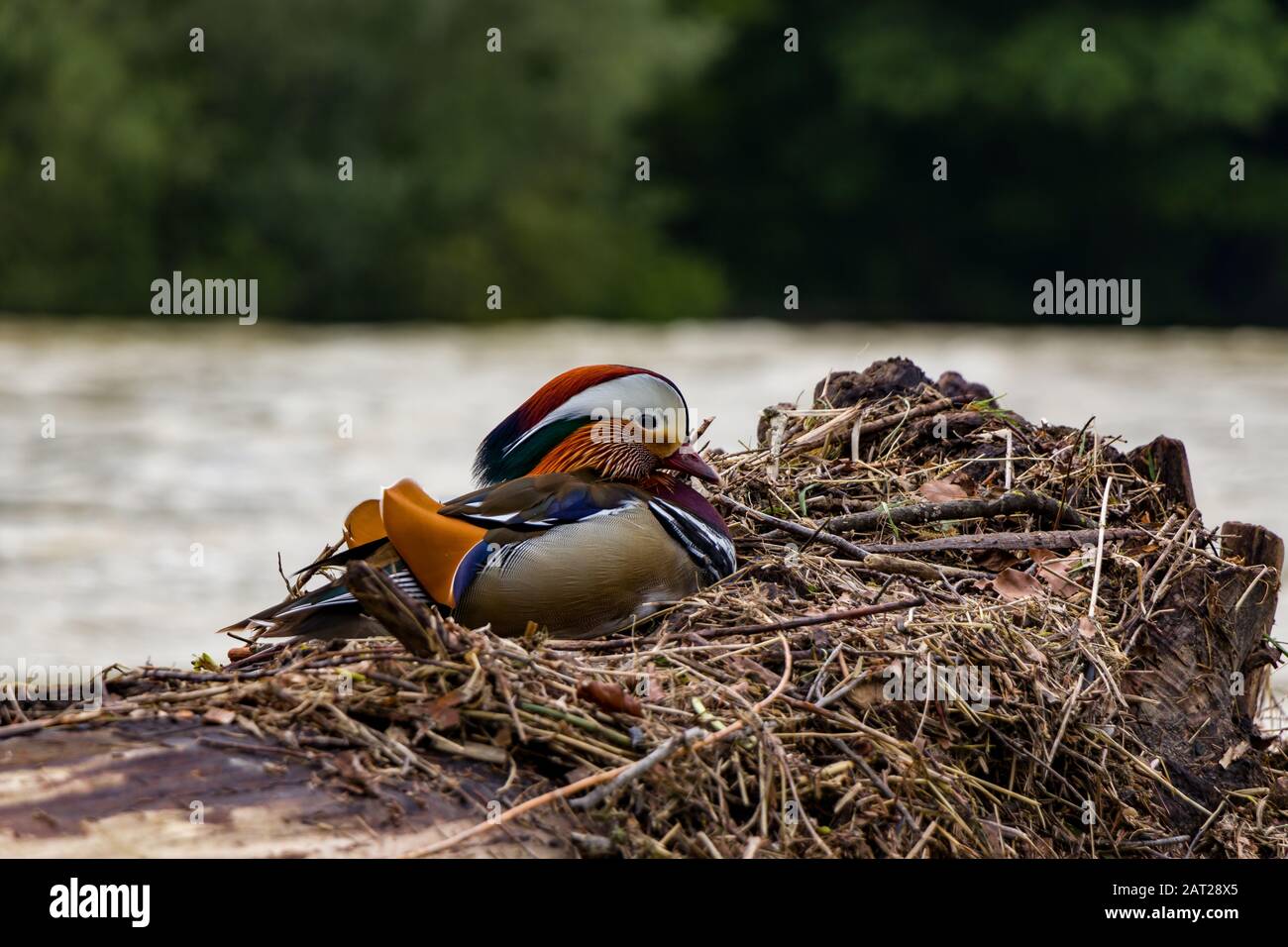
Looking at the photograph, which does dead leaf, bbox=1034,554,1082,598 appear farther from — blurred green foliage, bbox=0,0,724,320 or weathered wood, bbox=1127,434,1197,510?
blurred green foliage, bbox=0,0,724,320

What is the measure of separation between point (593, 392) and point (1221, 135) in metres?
27.3

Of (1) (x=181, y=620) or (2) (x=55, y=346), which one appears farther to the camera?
(2) (x=55, y=346)

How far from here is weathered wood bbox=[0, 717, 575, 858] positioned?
2.45 meters

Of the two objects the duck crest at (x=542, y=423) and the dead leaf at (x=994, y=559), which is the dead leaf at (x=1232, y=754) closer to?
the dead leaf at (x=994, y=559)

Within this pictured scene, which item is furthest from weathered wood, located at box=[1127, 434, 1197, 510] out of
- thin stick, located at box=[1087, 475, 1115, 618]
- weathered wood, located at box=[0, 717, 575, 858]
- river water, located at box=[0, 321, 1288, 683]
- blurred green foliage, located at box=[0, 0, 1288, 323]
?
blurred green foliage, located at box=[0, 0, 1288, 323]

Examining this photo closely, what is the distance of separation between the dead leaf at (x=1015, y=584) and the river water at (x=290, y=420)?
129 inches

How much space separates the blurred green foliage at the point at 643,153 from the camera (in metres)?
23.3

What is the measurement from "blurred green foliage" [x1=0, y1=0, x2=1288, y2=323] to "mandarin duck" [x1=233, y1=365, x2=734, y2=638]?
20206 millimetres

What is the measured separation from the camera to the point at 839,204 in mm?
31391

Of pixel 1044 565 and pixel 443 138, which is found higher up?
pixel 443 138

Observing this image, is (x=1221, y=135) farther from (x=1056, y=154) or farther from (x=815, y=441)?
(x=815, y=441)

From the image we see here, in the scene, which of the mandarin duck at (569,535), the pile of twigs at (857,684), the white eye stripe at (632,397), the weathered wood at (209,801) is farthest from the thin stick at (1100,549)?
the weathered wood at (209,801)

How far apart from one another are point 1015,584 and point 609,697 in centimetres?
133
